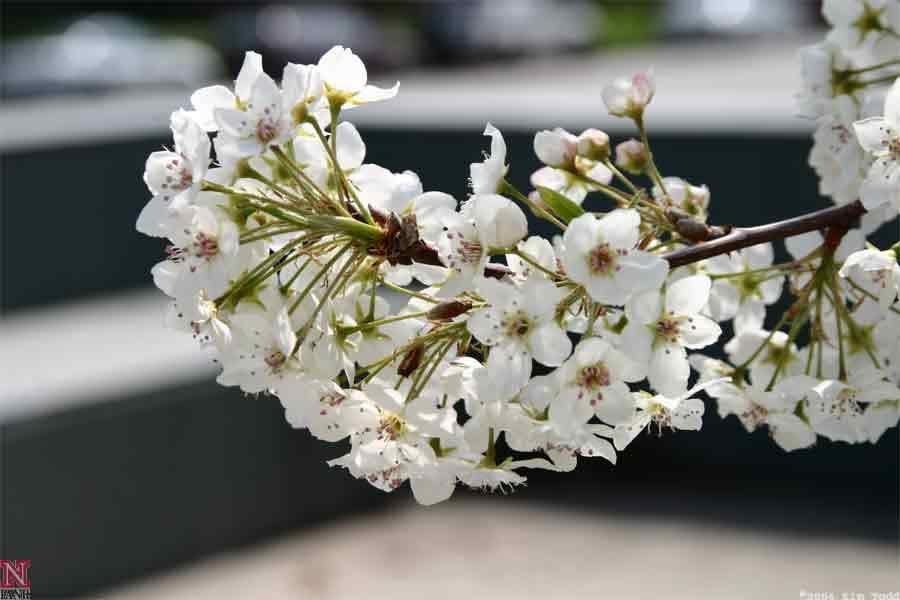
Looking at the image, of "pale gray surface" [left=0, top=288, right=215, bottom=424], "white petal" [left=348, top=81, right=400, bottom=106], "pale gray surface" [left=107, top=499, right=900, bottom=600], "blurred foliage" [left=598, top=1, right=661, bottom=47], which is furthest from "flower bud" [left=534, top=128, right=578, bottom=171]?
"blurred foliage" [left=598, top=1, right=661, bottom=47]

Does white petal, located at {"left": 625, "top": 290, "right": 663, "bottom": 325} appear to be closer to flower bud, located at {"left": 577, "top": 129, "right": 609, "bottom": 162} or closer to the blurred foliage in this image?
flower bud, located at {"left": 577, "top": 129, "right": 609, "bottom": 162}

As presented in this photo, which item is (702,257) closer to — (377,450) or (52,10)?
(377,450)

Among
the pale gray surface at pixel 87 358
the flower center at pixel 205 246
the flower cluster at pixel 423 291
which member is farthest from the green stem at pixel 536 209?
the pale gray surface at pixel 87 358

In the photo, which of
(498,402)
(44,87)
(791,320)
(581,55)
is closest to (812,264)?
(791,320)

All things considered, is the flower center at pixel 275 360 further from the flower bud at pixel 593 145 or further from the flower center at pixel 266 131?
the flower bud at pixel 593 145

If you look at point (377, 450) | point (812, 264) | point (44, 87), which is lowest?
point (377, 450)

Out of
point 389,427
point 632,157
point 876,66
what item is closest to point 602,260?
point 389,427

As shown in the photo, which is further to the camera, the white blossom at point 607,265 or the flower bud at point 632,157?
the flower bud at point 632,157

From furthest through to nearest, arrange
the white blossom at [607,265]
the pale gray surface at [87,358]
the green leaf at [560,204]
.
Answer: the pale gray surface at [87,358]
the green leaf at [560,204]
the white blossom at [607,265]
